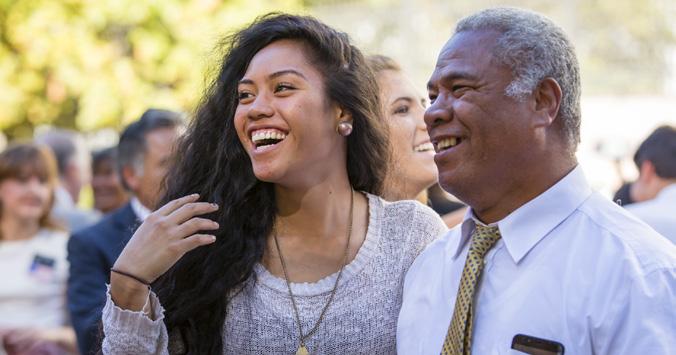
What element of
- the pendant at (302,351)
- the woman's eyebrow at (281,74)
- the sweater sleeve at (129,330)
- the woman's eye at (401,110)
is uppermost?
the woman's eyebrow at (281,74)

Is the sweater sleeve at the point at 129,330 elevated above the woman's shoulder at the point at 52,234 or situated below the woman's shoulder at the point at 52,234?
below

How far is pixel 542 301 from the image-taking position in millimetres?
2930

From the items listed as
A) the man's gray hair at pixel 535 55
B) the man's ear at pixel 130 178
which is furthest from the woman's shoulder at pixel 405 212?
the man's ear at pixel 130 178

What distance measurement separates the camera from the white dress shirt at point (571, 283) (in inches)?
108

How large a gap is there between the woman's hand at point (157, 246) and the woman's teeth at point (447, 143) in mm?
842

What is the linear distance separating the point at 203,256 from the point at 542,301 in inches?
60.0

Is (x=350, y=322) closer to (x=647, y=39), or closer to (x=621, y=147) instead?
(x=621, y=147)

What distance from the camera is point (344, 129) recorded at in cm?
414

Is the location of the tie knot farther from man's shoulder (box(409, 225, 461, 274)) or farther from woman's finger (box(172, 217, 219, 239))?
woman's finger (box(172, 217, 219, 239))

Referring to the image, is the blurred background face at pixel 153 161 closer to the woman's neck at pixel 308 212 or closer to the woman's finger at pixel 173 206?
the woman's neck at pixel 308 212

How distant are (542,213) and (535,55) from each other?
480 millimetres

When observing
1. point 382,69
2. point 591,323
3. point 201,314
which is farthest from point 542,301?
point 382,69

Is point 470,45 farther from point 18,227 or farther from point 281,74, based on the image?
point 18,227

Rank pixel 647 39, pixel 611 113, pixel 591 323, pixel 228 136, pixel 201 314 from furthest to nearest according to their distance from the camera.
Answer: pixel 647 39 < pixel 611 113 < pixel 228 136 < pixel 201 314 < pixel 591 323
